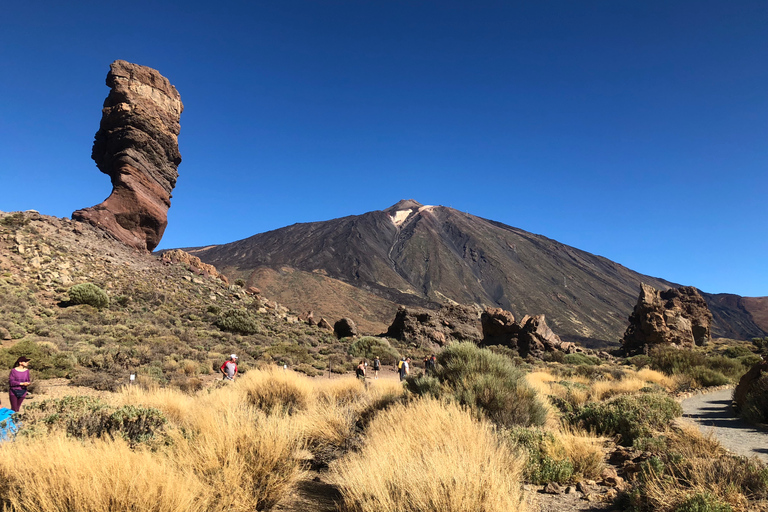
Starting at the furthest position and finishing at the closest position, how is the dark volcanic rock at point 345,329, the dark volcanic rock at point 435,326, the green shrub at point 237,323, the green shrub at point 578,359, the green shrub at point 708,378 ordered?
the dark volcanic rock at point 435,326, the dark volcanic rock at point 345,329, the green shrub at point 578,359, the green shrub at point 237,323, the green shrub at point 708,378

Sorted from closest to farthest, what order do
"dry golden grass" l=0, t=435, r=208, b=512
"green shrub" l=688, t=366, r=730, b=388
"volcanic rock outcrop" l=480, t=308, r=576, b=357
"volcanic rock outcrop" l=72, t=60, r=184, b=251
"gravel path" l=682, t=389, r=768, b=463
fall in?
"dry golden grass" l=0, t=435, r=208, b=512 < "gravel path" l=682, t=389, r=768, b=463 < "green shrub" l=688, t=366, r=730, b=388 < "volcanic rock outcrop" l=480, t=308, r=576, b=357 < "volcanic rock outcrop" l=72, t=60, r=184, b=251

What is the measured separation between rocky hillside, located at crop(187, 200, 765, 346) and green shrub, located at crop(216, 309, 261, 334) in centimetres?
3549

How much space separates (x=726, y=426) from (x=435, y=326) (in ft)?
90.1

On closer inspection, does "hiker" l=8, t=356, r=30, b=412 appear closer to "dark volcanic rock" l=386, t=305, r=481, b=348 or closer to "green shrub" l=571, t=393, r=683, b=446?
"green shrub" l=571, t=393, r=683, b=446

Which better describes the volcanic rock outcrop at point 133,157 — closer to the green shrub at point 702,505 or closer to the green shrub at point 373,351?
the green shrub at point 373,351

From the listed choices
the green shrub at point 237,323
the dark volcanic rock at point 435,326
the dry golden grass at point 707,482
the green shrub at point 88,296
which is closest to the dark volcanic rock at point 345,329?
the dark volcanic rock at point 435,326

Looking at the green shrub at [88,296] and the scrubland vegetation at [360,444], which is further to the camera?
the green shrub at [88,296]

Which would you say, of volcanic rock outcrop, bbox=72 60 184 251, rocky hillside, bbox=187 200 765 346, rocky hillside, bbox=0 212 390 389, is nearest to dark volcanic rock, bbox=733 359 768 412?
rocky hillside, bbox=0 212 390 389

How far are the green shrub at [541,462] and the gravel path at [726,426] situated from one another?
2.04 meters

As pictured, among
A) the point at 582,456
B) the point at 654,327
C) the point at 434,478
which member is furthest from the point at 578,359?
the point at 434,478

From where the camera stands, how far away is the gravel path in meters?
5.78

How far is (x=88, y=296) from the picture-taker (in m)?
21.3

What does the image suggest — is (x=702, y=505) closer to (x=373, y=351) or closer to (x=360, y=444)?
(x=360, y=444)

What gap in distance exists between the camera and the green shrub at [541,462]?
180 inches
